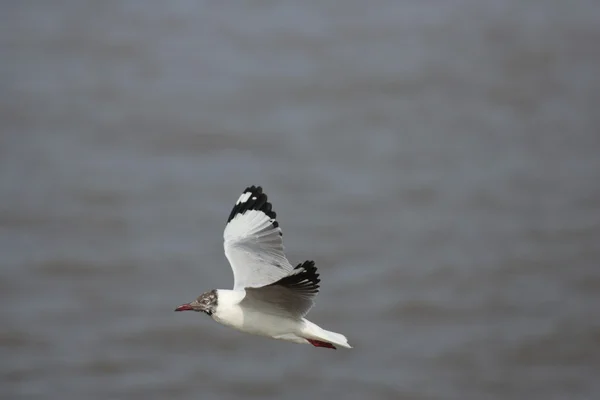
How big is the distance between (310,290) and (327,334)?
0.79 feet

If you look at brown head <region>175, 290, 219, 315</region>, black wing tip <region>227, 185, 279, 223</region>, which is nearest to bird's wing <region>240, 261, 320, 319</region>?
brown head <region>175, 290, 219, 315</region>

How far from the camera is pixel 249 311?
4098 millimetres

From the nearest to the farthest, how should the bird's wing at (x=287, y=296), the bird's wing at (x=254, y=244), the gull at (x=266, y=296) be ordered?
1. the bird's wing at (x=287, y=296)
2. the gull at (x=266, y=296)
3. the bird's wing at (x=254, y=244)

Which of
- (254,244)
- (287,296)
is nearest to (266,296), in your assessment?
(287,296)

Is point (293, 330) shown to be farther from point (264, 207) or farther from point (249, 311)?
point (264, 207)

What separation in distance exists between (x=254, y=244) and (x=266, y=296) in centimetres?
45

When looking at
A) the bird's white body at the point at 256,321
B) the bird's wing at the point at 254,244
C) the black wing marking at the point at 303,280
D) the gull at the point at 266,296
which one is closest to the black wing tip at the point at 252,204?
the bird's wing at the point at 254,244

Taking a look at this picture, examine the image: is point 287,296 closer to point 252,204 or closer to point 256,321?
point 256,321

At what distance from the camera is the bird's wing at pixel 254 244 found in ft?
13.9

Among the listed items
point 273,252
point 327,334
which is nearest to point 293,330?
point 327,334

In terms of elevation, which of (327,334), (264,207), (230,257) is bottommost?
(327,334)

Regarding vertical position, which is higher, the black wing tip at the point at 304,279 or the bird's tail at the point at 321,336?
the black wing tip at the point at 304,279

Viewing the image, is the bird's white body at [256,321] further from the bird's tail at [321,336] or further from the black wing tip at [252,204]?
the black wing tip at [252,204]

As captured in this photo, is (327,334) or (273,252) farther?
(273,252)
